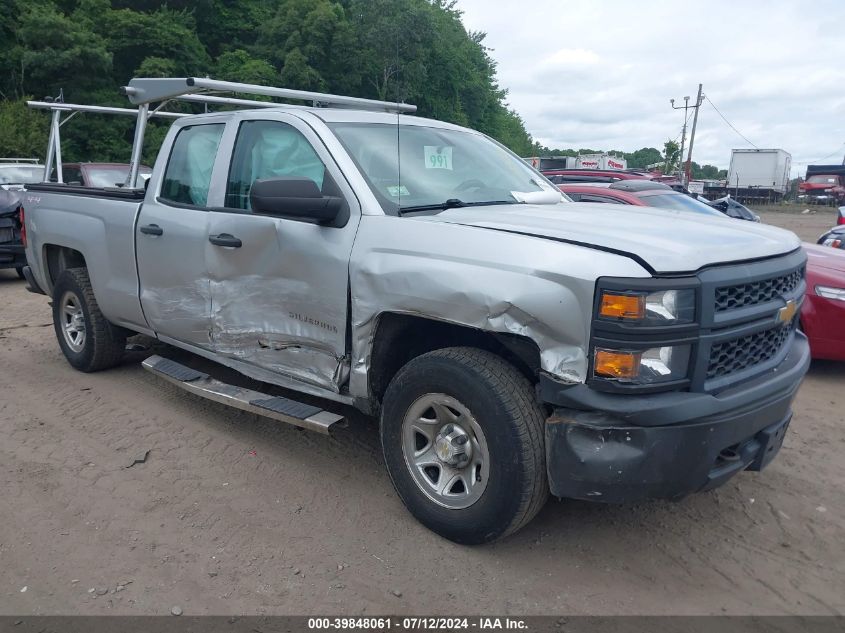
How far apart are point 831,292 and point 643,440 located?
3.83 metres

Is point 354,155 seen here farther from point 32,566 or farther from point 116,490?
point 32,566

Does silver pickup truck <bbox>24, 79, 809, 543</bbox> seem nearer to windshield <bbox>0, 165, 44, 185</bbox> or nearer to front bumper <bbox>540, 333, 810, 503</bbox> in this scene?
front bumper <bbox>540, 333, 810, 503</bbox>

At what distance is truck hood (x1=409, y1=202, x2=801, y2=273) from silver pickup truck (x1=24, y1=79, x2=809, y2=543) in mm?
13

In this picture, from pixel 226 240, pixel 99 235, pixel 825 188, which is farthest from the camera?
pixel 825 188

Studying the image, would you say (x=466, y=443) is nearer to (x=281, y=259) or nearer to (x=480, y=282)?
(x=480, y=282)

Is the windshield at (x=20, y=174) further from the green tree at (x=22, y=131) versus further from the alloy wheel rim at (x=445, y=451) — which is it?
the green tree at (x=22, y=131)

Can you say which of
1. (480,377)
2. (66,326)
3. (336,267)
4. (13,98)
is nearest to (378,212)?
(336,267)

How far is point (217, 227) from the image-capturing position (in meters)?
4.07

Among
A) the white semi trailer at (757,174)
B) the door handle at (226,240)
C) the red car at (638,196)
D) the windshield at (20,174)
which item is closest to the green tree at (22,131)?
the windshield at (20,174)

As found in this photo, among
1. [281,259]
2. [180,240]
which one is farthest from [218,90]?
[281,259]

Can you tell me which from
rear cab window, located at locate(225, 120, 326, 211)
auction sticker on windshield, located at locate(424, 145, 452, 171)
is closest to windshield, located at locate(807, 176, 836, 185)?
auction sticker on windshield, located at locate(424, 145, 452, 171)

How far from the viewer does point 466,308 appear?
9.48 feet

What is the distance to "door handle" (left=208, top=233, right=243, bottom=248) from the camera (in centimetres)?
390

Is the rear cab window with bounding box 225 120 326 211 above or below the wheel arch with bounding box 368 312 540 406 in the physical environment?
above
